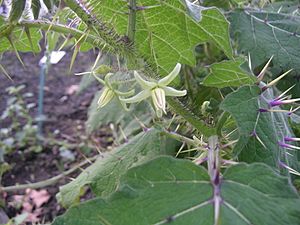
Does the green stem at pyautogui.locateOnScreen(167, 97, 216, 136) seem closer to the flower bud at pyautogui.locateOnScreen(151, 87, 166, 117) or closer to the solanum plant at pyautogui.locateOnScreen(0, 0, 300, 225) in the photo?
the solanum plant at pyautogui.locateOnScreen(0, 0, 300, 225)

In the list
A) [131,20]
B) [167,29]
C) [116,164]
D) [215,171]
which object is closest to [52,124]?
[116,164]

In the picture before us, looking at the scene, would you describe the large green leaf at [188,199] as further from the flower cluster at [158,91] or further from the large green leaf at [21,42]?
the large green leaf at [21,42]

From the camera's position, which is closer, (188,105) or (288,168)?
(288,168)

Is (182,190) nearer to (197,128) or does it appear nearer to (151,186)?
(151,186)

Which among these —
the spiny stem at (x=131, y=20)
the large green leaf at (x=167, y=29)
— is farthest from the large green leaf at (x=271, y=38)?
the spiny stem at (x=131, y=20)

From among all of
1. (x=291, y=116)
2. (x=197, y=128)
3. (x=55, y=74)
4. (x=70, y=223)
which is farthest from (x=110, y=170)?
(x=55, y=74)

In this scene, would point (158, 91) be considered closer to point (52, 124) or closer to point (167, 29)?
point (167, 29)

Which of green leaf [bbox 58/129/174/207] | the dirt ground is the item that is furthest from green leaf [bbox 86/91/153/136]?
green leaf [bbox 58/129/174/207]
